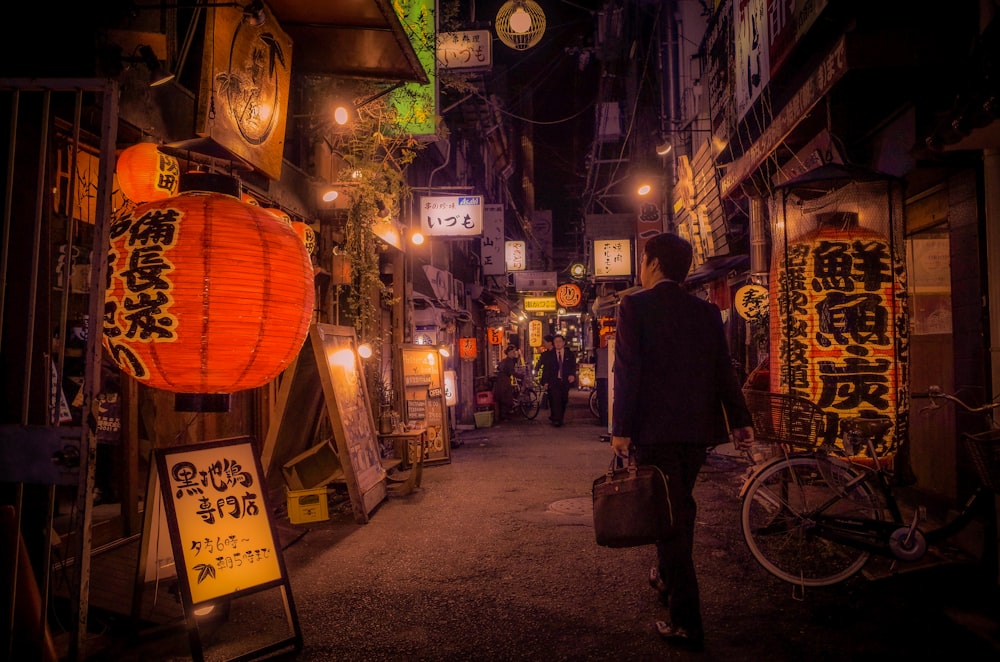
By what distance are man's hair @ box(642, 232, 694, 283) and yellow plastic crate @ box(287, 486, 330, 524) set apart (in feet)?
17.9

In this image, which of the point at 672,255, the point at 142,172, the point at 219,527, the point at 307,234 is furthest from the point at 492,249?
the point at 219,527

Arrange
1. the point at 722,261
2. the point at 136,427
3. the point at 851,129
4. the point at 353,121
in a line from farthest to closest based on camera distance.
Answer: the point at 722,261 → the point at 353,121 → the point at 851,129 → the point at 136,427

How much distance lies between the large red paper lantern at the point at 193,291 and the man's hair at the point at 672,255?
2737 mm

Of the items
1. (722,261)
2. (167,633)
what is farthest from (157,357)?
(722,261)

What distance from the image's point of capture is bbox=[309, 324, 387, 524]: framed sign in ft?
25.1

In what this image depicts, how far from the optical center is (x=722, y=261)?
45.5 ft

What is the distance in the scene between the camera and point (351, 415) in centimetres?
821

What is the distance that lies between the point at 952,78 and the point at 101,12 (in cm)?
850

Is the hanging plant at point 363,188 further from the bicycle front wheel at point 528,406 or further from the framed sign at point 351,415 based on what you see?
the bicycle front wheel at point 528,406

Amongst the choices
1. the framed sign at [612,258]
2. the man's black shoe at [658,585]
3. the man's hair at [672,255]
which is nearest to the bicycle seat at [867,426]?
the man's black shoe at [658,585]

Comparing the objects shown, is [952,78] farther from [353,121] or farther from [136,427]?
[136,427]

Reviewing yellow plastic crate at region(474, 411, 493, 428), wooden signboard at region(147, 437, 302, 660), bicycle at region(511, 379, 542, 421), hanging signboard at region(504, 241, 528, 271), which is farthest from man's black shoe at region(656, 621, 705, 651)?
hanging signboard at region(504, 241, 528, 271)

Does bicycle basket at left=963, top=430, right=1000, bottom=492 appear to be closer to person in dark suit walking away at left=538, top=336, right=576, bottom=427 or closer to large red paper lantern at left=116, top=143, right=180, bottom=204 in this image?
large red paper lantern at left=116, top=143, right=180, bottom=204

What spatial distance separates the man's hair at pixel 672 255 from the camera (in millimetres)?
4445
